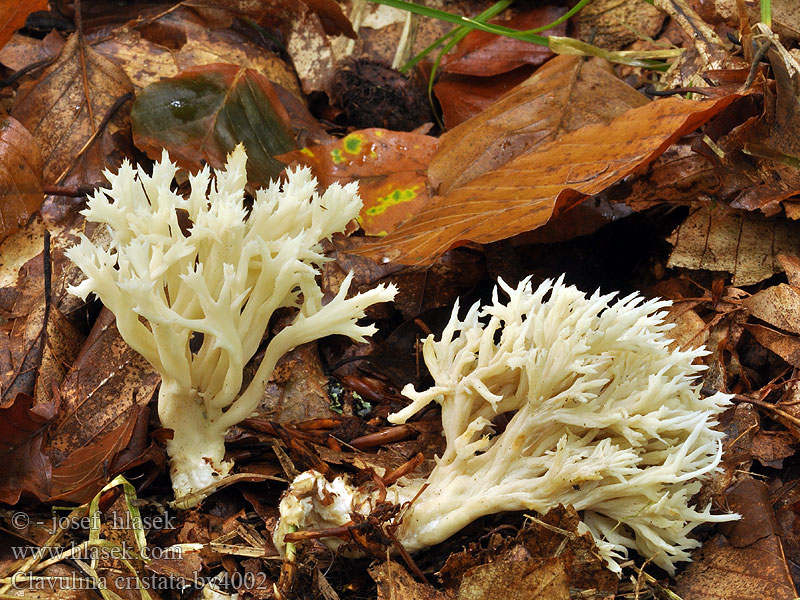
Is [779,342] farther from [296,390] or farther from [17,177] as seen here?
[17,177]

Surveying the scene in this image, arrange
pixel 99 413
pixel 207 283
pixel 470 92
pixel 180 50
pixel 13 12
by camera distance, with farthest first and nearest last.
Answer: pixel 470 92 < pixel 180 50 < pixel 13 12 < pixel 99 413 < pixel 207 283

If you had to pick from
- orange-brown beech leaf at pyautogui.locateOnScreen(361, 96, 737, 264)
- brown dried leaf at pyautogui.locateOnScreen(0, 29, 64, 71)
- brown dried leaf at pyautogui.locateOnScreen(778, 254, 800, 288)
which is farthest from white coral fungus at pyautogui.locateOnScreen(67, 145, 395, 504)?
brown dried leaf at pyautogui.locateOnScreen(778, 254, 800, 288)

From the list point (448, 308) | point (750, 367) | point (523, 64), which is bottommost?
point (750, 367)

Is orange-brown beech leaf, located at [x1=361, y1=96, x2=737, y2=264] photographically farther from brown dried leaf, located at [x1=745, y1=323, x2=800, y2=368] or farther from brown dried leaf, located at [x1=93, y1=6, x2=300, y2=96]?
brown dried leaf, located at [x1=93, y1=6, x2=300, y2=96]

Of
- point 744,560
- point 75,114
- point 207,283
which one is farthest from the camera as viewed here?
point 75,114

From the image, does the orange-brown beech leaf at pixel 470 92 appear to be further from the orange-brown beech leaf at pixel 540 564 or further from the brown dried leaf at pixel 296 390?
the orange-brown beech leaf at pixel 540 564

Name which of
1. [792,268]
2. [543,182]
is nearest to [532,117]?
[543,182]

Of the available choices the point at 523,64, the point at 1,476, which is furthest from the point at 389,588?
the point at 523,64

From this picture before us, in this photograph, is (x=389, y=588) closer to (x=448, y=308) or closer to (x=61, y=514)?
(x=61, y=514)
